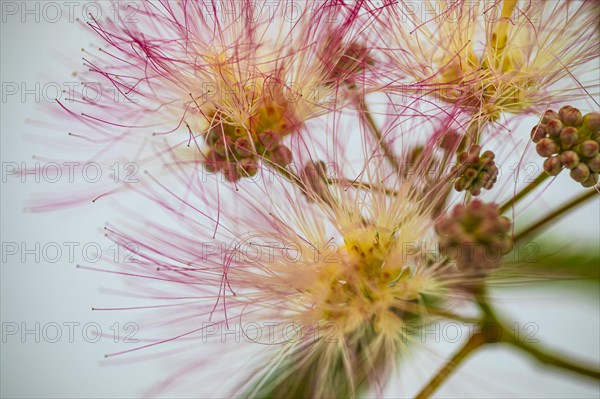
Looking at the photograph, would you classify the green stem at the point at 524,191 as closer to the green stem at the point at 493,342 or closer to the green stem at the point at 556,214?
the green stem at the point at 556,214

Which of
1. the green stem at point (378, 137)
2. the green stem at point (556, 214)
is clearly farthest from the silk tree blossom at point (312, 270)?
the green stem at point (556, 214)

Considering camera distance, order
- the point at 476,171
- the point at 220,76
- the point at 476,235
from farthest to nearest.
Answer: the point at 220,76
the point at 476,171
the point at 476,235

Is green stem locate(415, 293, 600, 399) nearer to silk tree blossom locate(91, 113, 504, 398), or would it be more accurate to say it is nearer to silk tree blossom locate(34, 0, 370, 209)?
silk tree blossom locate(91, 113, 504, 398)

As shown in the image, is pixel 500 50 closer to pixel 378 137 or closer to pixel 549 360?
pixel 378 137

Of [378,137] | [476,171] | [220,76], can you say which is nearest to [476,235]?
[476,171]

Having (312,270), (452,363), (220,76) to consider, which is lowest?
(452,363)

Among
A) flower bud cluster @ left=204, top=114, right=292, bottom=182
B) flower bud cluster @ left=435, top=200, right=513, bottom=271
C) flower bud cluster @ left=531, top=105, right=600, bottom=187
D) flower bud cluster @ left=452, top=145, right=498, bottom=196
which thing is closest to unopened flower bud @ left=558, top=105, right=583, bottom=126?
flower bud cluster @ left=531, top=105, right=600, bottom=187
